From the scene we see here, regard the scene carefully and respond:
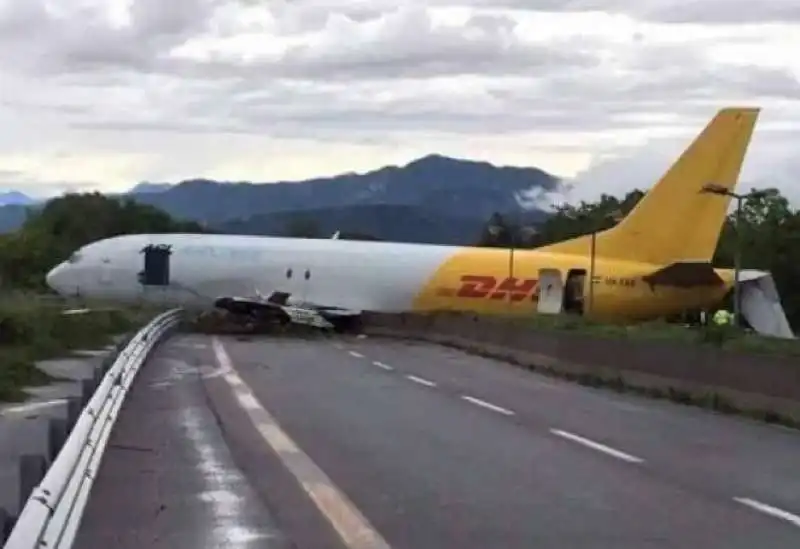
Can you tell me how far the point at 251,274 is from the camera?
58969 mm

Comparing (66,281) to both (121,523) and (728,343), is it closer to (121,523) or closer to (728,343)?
(728,343)

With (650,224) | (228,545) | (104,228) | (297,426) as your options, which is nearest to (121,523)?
(228,545)

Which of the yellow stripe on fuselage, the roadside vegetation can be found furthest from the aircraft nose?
the yellow stripe on fuselage

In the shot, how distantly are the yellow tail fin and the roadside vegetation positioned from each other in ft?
55.9

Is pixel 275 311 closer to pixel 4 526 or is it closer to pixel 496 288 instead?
pixel 496 288

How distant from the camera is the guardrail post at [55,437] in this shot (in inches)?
419

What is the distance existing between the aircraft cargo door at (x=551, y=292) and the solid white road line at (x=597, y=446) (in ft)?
113

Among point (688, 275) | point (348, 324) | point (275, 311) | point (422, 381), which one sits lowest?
point (348, 324)

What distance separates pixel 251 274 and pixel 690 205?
1707 centimetres

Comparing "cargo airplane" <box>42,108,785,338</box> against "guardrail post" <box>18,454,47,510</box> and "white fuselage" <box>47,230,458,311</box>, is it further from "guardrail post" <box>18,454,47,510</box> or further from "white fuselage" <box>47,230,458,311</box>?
"guardrail post" <box>18,454,47,510</box>

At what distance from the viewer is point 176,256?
192 feet

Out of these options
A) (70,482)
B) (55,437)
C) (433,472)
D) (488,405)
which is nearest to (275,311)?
(488,405)

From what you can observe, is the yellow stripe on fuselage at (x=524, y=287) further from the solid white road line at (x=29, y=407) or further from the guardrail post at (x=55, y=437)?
the guardrail post at (x=55, y=437)

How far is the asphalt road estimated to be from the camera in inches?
398
